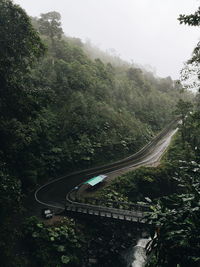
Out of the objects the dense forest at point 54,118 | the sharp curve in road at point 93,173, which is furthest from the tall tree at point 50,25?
the sharp curve in road at point 93,173

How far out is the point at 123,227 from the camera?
24.6 m

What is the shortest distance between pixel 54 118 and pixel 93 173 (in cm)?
1206

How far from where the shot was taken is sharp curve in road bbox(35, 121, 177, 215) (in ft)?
89.2

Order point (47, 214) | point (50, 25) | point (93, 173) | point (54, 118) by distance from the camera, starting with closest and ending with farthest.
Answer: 1. point (47, 214)
2. point (93, 173)
3. point (54, 118)
4. point (50, 25)

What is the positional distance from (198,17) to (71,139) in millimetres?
28712

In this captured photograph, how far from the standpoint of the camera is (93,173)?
3419cm

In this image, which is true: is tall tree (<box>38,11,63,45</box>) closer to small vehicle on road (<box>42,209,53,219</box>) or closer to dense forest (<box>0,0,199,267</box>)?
dense forest (<box>0,0,199,267</box>)

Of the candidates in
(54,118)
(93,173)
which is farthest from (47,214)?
(54,118)

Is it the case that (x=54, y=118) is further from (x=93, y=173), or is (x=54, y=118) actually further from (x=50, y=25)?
(x=50, y=25)

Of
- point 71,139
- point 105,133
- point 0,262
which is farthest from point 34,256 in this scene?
point 105,133

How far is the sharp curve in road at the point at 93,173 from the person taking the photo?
2719 cm

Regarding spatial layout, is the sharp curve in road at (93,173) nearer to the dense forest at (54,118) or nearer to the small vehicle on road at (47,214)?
the dense forest at (54,118)

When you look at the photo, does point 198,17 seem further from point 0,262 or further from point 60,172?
point 60,172

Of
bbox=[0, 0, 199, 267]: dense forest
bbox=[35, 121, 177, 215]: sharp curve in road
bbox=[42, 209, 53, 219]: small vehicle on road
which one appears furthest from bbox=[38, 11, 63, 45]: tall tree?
bbox=[42, 209, 53, 219]: small vehicle on road
